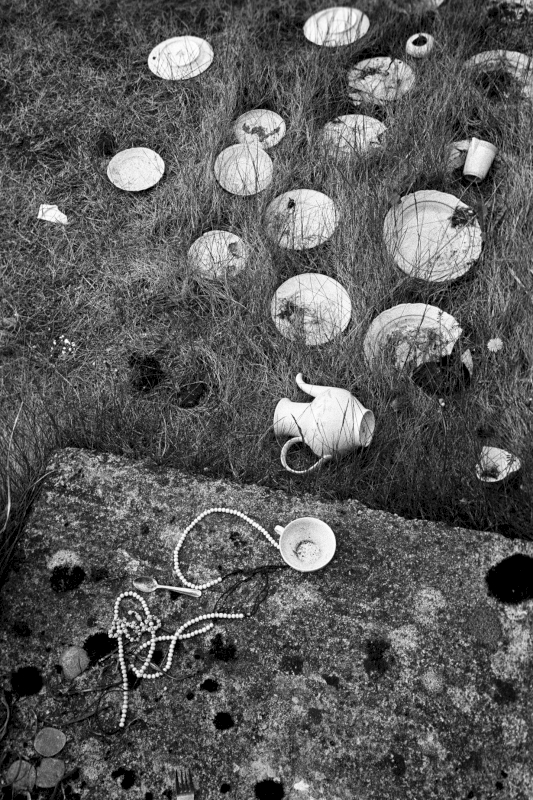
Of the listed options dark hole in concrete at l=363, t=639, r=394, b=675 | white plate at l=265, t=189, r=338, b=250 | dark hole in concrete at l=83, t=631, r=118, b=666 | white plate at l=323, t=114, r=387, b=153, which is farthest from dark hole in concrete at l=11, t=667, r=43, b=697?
white plate at l=323, t=114, r=387, b=153

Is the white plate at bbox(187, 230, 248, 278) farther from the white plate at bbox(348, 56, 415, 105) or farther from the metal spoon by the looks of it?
the metal spoon

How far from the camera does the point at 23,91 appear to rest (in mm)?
3613

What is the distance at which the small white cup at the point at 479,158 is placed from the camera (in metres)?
3.01

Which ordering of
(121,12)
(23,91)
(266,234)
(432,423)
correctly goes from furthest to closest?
(121,12), (23,91), (266,234), (432,423)

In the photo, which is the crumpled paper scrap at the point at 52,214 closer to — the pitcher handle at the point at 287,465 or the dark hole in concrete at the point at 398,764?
the pitcher handle at the point at 287,465

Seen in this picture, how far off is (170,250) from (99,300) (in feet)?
1.16

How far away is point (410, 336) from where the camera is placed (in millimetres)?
2609

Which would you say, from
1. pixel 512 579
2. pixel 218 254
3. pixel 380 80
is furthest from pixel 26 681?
→ pixel 380 80

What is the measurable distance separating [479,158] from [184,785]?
256 cm

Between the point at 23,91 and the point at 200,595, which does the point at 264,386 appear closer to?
the point at 200,595

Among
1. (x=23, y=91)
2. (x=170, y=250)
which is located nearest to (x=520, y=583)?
(x=170, y=250)

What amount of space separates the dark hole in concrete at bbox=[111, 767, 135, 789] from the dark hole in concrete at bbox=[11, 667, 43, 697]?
0.90 ft

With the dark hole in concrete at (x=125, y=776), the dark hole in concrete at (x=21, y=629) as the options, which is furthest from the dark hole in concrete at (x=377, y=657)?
the dark hole in concrete at (x=21, y=629)

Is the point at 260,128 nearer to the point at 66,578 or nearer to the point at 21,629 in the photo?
the point at 66,578
